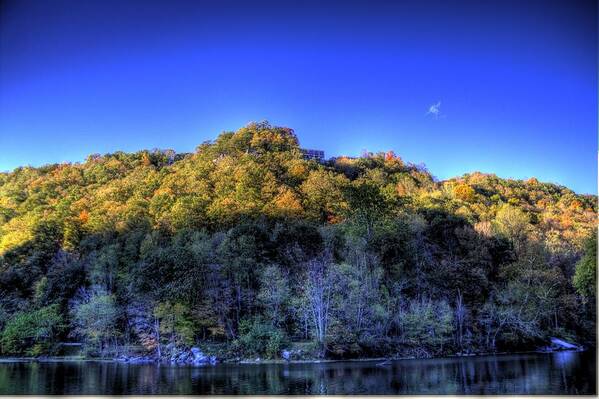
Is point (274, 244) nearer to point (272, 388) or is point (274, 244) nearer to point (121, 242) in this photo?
point (121, 242)

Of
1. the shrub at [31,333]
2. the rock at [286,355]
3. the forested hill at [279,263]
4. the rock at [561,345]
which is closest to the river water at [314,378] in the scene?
the rock at [286,355]

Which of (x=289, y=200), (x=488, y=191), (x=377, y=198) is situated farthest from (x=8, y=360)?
(x=488, y=191)

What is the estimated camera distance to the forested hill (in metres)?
22.9

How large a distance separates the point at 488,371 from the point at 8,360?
2026 centimetres

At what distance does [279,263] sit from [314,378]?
13.3m

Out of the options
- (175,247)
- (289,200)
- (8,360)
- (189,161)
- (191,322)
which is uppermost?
(189,161)

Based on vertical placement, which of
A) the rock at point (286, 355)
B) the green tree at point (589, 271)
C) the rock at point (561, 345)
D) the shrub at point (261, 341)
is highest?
the green tree at point (589, 271)

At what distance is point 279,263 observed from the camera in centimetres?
2778

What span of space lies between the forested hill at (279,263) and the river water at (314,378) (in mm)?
3078

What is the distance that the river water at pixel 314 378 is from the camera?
1246cm

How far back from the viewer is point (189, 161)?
42781 mm

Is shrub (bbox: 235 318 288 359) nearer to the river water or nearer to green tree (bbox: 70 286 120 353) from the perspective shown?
the river water

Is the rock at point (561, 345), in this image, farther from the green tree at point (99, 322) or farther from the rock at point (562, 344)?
the green tree at point (99, 322)

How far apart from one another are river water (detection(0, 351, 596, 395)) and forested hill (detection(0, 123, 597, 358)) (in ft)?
10.1
